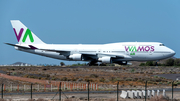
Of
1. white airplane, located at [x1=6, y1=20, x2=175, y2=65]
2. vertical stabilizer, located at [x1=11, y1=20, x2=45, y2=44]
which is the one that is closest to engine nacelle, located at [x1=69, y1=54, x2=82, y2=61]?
white airplane, located at [x1=6, y1=20, x2=175, y2=65]

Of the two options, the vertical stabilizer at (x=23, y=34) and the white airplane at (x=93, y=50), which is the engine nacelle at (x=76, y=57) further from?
the vertical stabilizer at (x=23, y=34)

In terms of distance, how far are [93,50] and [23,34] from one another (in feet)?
54.0

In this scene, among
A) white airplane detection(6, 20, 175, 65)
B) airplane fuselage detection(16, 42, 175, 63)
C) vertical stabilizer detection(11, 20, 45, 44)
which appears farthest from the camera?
vertical stabilizer detection(11, 20, 45, 44)

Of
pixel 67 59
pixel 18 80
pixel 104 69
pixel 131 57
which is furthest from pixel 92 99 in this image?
pixel 67 59

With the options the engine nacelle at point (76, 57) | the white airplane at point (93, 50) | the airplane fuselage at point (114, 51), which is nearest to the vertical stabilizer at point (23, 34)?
the white airplane at point (93, 50)

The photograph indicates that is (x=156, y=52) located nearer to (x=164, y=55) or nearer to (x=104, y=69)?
(x=164, y=55)

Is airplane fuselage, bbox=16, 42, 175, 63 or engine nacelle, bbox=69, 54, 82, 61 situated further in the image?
engine nacelle, bbox=69, 54, 82, 61

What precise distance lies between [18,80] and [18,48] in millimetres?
27958

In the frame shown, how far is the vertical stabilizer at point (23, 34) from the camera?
6550 centimetres

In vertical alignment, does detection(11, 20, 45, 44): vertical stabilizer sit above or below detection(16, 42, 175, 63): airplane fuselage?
above

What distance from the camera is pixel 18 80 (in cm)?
3644

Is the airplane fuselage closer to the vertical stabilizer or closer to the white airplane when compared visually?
the white airplane

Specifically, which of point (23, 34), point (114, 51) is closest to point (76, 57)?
point (114, 51)

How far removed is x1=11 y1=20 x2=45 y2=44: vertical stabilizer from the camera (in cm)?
6550
